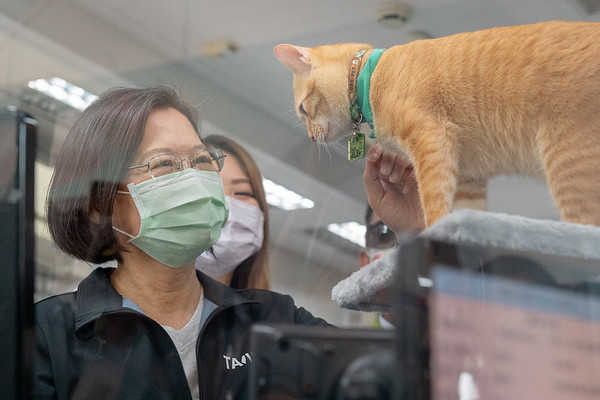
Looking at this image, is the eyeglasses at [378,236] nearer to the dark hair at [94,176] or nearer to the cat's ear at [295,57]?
the cat's ear at [295,57]

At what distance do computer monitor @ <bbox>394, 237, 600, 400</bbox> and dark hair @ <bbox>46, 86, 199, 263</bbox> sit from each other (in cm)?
62

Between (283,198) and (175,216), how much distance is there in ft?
2.15

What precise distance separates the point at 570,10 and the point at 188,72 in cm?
91

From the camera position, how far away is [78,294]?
0.97 m

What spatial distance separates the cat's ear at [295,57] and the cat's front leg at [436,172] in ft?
1.13

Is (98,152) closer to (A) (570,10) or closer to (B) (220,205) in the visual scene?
(B) (220,205)

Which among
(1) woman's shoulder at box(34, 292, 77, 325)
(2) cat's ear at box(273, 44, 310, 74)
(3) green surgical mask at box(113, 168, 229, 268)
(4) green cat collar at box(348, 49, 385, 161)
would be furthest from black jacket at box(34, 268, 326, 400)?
(2) cat's ear at box(273, 44, 310, 74)

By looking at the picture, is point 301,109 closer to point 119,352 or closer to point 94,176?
point 94,176

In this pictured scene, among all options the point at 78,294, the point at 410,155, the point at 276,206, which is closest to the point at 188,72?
the point at 276,206

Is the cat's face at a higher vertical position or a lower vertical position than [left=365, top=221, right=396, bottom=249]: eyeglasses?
higher

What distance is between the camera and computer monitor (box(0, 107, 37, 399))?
69 cm

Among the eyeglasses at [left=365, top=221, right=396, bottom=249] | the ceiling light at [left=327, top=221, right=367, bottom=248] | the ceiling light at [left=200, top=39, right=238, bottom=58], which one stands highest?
the ceiling light at [left=200, top=39, right=238, bottom=58]

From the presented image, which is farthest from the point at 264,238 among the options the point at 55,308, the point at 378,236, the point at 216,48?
the point at 55,308

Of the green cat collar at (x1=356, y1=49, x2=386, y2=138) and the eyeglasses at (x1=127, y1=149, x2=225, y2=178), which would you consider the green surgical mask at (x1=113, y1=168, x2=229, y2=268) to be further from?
the green cat collar at (x1=356, y1=49, x2=386, y2=138)
